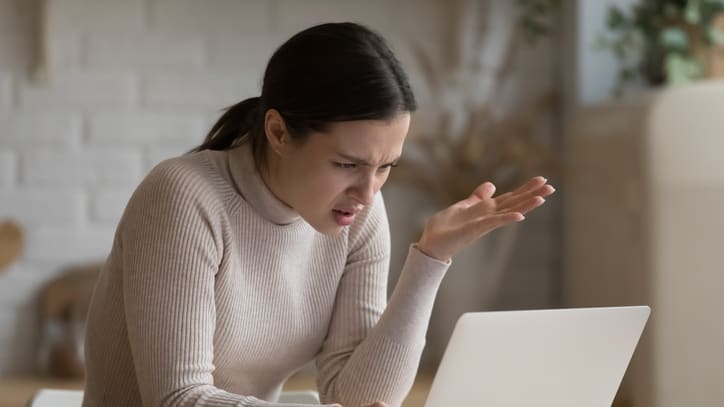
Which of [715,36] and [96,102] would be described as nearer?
[715,36]

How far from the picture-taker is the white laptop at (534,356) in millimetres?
1121

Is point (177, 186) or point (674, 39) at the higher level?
point (674, 39)

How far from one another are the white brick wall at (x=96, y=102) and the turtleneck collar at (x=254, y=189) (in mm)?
1381

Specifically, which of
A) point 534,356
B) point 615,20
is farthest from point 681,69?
point 534,356

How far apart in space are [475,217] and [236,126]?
0.34m

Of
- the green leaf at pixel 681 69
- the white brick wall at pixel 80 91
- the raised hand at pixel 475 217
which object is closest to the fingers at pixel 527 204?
the raised hand at pixel 475 217

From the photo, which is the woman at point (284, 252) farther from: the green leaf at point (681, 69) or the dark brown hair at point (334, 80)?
the green leaf at point (681, 69)

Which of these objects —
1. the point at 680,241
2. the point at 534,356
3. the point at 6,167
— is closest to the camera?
the point at 534,356

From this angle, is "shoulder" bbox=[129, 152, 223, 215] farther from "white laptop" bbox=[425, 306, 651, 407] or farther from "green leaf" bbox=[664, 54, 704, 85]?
"green leaf" bbox=[664, 54, 704, 85]

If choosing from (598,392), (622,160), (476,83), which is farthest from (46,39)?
(598,392)

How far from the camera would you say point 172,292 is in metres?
1.22

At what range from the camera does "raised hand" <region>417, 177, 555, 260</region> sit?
1.28 m

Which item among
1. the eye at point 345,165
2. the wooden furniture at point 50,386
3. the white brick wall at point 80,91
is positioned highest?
the eye at point 345,165

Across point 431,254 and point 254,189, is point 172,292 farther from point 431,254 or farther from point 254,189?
point 431,254
